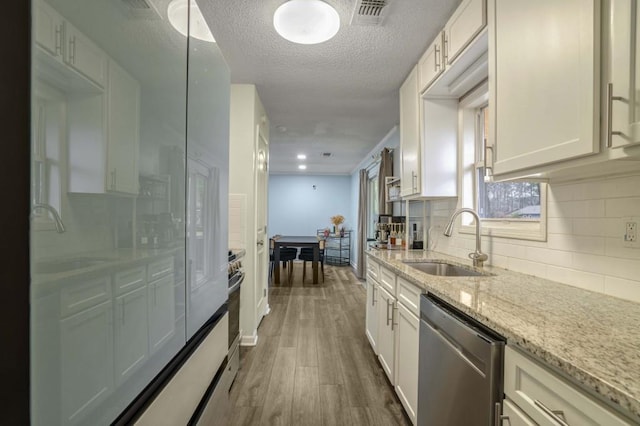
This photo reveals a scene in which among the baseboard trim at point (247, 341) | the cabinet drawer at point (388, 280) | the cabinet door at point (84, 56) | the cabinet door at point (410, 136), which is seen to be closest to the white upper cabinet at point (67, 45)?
the cabinet door at point (84, 56)

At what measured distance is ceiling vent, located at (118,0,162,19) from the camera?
52 centimetres

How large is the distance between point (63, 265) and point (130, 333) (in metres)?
0.21

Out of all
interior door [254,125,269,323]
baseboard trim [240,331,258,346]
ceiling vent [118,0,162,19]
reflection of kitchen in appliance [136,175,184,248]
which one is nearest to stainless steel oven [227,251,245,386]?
baseboard trim [240,331,258,346]

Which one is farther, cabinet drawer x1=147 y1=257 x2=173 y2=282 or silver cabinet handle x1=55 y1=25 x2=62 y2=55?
cabinet drawer x1=147 y1=257 x2=173 y2=282

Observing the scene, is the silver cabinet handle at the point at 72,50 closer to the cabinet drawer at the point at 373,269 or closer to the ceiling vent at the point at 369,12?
the ceiling vent at the point at 369,12

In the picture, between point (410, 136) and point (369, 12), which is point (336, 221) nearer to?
point (410, 136)

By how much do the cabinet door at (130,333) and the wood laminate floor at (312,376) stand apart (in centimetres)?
158

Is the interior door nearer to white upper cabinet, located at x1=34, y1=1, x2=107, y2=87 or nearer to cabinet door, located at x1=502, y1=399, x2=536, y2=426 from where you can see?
cabinet door, located at x1=502, y1=399, x2=536, y2=426

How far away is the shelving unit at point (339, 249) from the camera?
770cm

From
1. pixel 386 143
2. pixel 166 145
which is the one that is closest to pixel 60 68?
pixel 166 145

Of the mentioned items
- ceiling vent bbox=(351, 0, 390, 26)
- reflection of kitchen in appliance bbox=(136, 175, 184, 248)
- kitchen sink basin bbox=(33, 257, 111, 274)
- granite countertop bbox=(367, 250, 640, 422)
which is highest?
ceiling vent bbox=(351, 0, 390, 26)

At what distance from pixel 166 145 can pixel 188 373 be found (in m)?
0.57

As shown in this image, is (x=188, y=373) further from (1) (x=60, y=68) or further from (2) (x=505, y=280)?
(2) (x=505, y=280)

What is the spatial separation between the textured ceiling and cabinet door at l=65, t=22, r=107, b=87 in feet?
5.24
